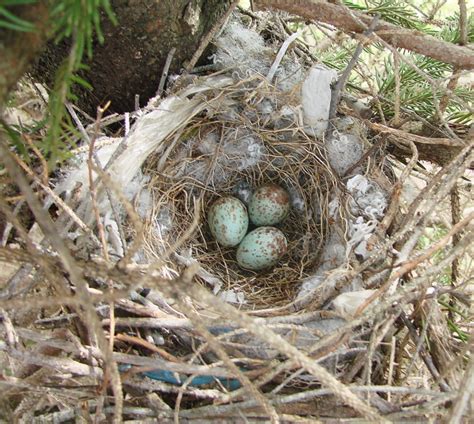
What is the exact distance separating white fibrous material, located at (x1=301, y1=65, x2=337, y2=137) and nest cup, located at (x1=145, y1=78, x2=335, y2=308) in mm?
34

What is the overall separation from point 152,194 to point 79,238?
0.39m

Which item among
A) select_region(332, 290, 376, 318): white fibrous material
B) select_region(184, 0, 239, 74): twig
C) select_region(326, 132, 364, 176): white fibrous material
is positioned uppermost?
select_region(184, 0, 239, 74): twig

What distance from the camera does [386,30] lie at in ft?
3.77

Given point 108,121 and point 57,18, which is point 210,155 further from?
point 57,18

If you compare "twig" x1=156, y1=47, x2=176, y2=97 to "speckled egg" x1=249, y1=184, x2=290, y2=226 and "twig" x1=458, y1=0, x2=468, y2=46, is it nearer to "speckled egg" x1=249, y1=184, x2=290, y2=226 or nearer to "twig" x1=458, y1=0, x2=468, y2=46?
"speckled egg" x1=249, y1=184, x2=290, y2=226

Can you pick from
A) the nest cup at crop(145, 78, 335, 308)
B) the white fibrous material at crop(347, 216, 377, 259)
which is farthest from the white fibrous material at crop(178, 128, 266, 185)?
the white fibrous material at crop(347, 216, 377, 259)

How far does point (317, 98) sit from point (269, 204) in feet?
1.16

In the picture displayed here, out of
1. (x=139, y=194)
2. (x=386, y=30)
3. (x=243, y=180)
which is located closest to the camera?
(x=386, y=30)

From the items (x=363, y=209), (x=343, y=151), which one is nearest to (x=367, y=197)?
(x=363, y=209)

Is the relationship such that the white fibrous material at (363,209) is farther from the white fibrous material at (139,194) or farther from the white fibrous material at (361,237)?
the white fibrous material at (139,194)

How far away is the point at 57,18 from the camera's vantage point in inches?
20.6

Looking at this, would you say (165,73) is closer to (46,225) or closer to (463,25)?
(463,25)

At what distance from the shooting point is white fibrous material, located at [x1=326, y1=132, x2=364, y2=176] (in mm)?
1465

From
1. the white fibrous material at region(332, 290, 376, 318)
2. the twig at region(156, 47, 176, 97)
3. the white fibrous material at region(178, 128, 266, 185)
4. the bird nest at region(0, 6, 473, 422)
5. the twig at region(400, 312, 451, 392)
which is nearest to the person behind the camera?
the bird nest at region(0, 6, 473, 422)
